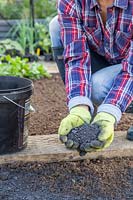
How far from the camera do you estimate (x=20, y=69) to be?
15.3 feet

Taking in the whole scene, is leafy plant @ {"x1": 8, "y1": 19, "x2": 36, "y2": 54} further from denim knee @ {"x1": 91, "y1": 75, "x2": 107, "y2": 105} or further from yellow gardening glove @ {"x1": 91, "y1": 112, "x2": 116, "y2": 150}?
yellow gardening glove @ {"x1": 91, "y1": 112, "x2": 116, "y2": 150}

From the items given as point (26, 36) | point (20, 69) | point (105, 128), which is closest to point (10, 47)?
point (26, 36)

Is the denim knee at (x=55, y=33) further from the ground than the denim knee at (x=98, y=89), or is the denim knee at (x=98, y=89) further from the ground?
the denim knee at (x=55, y=33)

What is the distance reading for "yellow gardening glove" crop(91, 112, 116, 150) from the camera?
226 cm

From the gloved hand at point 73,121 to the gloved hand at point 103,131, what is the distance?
0.06 metres

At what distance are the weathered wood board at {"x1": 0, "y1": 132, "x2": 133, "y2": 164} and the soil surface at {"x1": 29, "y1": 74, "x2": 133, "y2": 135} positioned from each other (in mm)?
267

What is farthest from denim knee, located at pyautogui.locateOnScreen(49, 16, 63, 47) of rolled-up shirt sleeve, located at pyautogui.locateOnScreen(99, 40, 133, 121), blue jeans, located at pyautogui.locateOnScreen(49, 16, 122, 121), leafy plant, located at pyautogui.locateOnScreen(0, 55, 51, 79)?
leafy plant, located at pyautogui.locateOnScreen(0, 55, 51, 79)

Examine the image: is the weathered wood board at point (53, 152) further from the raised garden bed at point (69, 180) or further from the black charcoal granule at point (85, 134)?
the black charcoal granule at point (85, 134)

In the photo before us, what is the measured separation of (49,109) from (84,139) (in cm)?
152

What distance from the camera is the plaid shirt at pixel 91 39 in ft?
8.25

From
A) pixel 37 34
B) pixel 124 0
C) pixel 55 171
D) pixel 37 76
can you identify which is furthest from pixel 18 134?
pixel 37 34

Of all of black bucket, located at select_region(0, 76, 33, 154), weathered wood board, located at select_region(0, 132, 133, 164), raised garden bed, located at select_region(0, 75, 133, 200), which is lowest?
raised garden bed, located at select_region(0, 75, 133, 200)

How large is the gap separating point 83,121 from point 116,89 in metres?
0.23

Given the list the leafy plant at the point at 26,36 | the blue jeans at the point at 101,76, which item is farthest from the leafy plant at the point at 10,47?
the blue jeans at the point at 101,76
